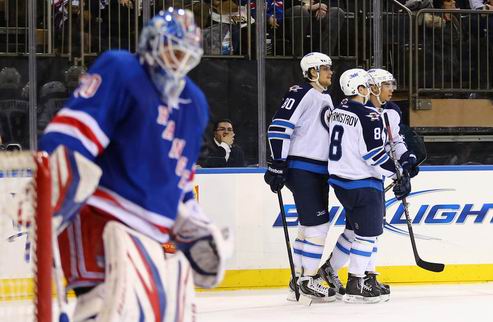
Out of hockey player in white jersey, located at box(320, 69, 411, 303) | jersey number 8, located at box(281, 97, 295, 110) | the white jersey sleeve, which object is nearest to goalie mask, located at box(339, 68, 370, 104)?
hockey player in white jersey, located at box(320, 69, 411, 303)

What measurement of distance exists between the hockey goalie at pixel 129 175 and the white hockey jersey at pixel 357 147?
347cm

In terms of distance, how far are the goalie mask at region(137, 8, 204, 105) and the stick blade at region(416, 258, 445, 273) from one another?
176 inches

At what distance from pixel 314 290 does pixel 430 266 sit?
880mm

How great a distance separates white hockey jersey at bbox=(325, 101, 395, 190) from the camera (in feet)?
20.4

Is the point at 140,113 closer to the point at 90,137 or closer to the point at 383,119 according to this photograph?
the point at 90,137

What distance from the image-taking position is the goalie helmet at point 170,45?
2672mm

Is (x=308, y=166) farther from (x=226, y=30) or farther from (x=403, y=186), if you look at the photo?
(x=226, y=30)

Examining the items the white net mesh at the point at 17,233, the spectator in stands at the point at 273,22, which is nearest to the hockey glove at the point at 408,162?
the spectator in stands at the point at 273,22

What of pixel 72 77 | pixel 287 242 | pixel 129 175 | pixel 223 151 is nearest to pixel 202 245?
pixel 129 175

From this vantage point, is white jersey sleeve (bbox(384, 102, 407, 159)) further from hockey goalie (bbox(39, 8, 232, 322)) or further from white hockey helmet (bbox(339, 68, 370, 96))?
hockey goalie (bbox(39, 8, 232, 322))

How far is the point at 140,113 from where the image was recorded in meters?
2.66

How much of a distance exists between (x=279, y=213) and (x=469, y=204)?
1203 mm

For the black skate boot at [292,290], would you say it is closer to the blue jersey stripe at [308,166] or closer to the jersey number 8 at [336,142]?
the blue jersey stripe at [308,166]

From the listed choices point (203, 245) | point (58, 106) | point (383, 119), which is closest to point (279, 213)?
point (383, 119)
